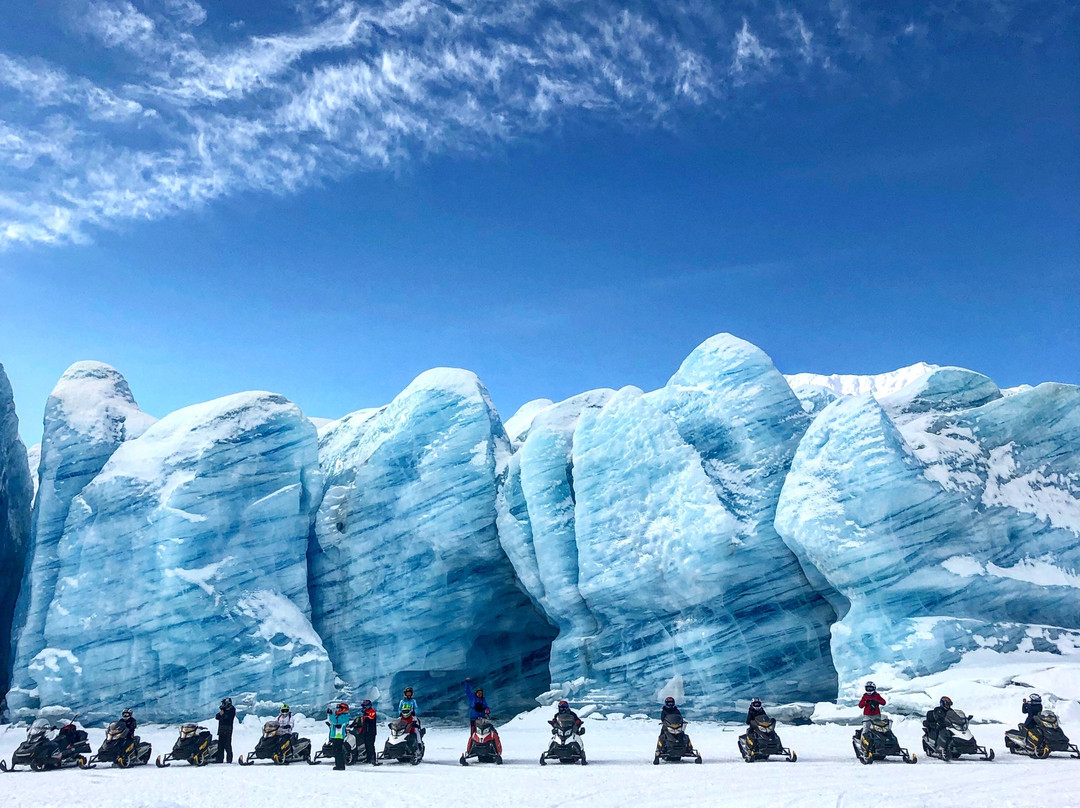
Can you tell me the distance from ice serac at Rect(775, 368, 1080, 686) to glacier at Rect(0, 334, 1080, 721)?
0.08 m

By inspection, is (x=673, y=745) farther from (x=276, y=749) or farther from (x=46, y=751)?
(x=46, y=751)

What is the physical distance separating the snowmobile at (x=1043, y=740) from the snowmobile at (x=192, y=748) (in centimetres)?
1475

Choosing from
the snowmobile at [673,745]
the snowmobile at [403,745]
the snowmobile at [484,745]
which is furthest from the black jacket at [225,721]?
the snowmobile at [673,745]

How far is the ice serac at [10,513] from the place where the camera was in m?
32.8

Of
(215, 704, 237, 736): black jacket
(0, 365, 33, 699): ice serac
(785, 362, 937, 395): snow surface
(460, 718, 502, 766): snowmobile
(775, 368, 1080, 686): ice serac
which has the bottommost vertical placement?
(460, 718, 502, 766): snowmobile

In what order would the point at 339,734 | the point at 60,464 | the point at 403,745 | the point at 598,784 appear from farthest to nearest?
the point at 60,464, the point at 403,745, the point at 339,734, the point at 598,784

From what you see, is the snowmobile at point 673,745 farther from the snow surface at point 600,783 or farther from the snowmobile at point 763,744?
the snowmobile at point 763,744

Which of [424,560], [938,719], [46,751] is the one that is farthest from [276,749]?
[424,560]

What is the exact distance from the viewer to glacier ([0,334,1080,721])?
76.5 feet

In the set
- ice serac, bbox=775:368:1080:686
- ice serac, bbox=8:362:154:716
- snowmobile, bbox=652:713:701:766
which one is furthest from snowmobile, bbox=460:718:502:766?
ice serac, bbox=8:362:154:716

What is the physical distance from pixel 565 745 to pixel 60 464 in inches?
974

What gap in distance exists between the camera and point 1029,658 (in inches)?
825

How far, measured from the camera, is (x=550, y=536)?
96.3 ft

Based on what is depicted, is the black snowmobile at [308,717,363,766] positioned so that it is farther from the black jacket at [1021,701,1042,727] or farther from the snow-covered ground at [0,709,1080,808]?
the black jacket at [1021,701,1042,727]
